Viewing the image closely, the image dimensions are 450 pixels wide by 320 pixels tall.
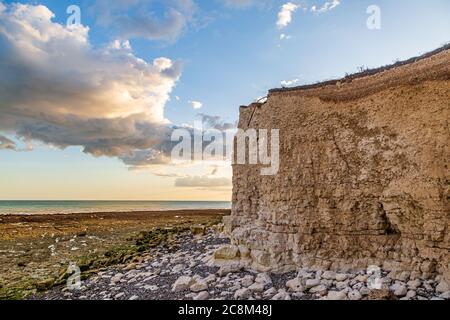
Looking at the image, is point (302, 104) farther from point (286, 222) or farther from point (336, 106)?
point (286, 222)

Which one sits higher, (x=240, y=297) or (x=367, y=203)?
(x=367, y=203)

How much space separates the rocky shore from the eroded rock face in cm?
54

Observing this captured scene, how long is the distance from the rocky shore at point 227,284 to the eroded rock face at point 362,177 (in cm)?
54

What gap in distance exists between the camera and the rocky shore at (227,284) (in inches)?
343

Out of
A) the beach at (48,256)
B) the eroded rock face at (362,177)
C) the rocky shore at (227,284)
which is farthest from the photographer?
the beach at (48,256)

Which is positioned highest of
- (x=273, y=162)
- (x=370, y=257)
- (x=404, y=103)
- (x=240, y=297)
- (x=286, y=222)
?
(x=404, y=103)

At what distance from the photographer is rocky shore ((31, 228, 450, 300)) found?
870 cm

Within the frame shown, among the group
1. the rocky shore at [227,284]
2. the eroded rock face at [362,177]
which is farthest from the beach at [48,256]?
the eroded rock face at [362,177]

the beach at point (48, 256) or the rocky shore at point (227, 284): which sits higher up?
the rocky shore at point (227, 284)

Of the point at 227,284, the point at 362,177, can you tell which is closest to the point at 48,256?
the point at 227,284

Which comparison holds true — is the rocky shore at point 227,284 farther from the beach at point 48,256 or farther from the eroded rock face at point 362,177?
the beach at point 48,256

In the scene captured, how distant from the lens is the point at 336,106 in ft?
37.4
